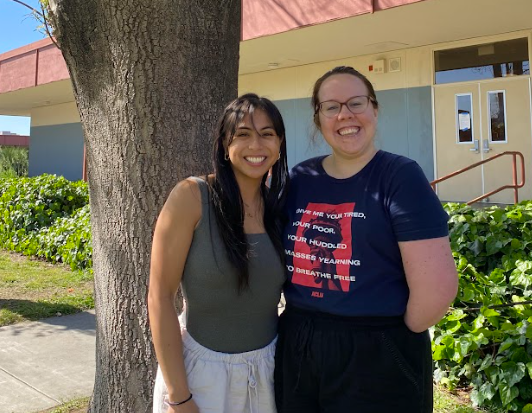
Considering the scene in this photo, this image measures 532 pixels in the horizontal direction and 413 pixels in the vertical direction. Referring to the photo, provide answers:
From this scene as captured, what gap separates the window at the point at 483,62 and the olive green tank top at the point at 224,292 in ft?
34.1

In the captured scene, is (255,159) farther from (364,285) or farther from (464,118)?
(464,118)

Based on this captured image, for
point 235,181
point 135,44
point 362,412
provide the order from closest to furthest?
point 362,412 → point 235,181 → point 135,44

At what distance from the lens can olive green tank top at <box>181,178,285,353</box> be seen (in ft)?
6.08

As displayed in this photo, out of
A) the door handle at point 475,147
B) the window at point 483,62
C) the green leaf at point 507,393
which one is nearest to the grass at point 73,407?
the green leaf at point 507,393

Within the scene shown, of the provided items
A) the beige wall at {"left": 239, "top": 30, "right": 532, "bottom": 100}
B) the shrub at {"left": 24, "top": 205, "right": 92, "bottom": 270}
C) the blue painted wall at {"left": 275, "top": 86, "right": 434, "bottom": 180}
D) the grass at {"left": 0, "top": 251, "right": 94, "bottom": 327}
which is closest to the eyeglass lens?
the grass at {"left": 0, "top": 251, "right": 94, "bottom": 327}

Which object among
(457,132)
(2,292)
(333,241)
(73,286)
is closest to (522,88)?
(457,132)

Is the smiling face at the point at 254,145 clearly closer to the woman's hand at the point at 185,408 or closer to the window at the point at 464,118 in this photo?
the woman's hand at the point at 185,408

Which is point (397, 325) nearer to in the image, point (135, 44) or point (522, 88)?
point (135, 44)

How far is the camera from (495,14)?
9352 millimetres

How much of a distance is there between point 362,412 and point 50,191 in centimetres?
954

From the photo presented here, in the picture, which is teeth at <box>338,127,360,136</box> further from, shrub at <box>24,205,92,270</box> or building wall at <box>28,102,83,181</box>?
building wall at <box>28,102,83,181</box>

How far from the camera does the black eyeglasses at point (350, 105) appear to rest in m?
1.92

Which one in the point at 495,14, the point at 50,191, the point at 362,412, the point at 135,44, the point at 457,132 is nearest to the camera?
the point at 362,412

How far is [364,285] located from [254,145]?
0.61 meters
